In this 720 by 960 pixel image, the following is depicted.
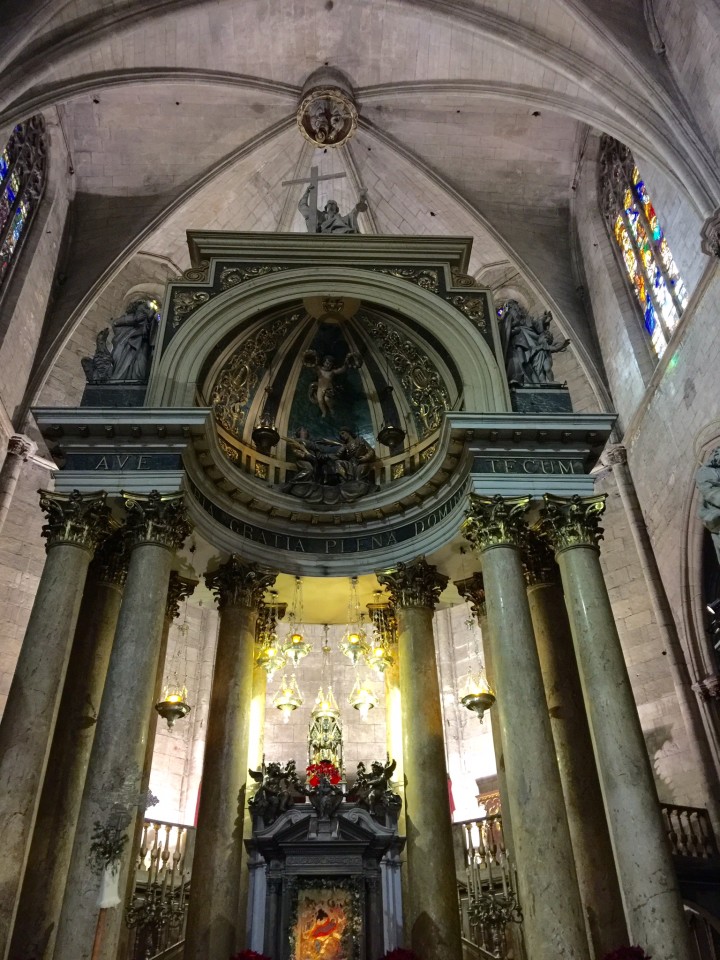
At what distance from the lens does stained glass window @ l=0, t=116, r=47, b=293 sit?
1538 centimetres

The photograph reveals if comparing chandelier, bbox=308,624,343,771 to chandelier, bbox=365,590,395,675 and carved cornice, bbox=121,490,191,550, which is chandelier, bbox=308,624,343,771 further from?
carved cornice, bbox=121,490,191,550

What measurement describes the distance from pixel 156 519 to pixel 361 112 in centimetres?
1261

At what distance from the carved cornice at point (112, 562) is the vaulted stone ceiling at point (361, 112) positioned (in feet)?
22.6

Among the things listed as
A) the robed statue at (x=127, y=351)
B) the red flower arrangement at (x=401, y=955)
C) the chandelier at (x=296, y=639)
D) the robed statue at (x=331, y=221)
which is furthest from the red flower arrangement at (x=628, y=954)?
the robed statue at (x=331, y=221)

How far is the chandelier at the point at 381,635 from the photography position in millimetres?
12080

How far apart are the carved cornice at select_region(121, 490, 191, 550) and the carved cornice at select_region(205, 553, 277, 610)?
1.51 meters

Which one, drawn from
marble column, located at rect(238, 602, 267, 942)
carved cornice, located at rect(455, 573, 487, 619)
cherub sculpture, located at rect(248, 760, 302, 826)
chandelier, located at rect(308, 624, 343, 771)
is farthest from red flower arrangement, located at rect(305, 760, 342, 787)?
carved cornice, located at rect(455, 573, 487, 619)

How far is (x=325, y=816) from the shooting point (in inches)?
404

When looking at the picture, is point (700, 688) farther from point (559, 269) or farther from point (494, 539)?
point (559, 269)

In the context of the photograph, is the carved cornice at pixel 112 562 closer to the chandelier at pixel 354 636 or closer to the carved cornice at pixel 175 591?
the carved cornice at pixel 175 591

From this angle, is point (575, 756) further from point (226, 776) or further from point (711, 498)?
point (226, 776)

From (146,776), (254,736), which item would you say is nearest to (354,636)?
(254,736)

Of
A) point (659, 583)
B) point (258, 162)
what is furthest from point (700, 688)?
point (258, 162)

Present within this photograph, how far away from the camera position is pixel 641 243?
1614cm
